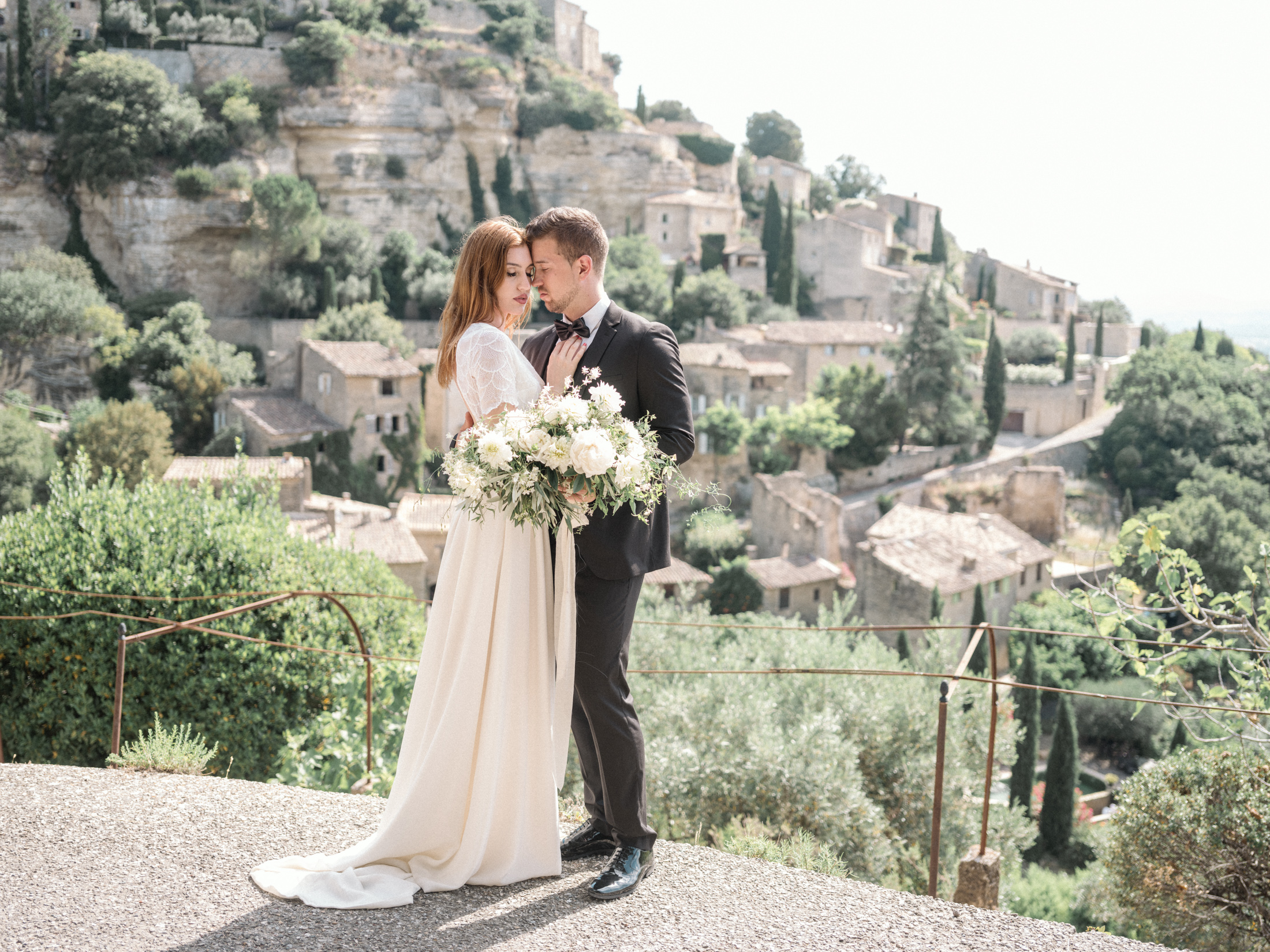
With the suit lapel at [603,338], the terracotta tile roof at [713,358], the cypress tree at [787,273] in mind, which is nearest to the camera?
the suit lapel at [603,338]

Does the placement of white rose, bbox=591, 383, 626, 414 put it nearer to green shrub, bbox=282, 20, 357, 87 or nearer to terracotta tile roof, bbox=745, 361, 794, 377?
terracotta tile roof, bbox=745, 361, 794, 377

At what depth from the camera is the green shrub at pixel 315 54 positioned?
43.9 meters

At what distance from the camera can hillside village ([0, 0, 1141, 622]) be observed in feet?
93.0

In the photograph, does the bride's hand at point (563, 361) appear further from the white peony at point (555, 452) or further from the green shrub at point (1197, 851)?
the green shrub at point (1197, 851)

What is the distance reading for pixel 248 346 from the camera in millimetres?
37500

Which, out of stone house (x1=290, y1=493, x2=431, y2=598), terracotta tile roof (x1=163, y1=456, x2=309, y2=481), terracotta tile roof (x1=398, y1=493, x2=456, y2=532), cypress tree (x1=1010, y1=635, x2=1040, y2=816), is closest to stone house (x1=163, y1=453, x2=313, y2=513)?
terracotta tile roof (x1=163, y1=456, x2=309, y2=481)

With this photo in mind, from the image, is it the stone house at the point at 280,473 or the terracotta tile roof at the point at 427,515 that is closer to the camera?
the stone house at the point at 280,473

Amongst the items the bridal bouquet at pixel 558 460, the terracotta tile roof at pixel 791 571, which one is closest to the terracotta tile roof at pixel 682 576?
the terracotta tile roof at pixel 791 571

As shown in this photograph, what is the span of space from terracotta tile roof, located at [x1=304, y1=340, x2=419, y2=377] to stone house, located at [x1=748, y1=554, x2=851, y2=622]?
1248 cm

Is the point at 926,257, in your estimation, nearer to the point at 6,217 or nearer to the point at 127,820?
the point at 6,217

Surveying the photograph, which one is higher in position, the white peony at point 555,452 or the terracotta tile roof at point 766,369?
the white peony at point 555,452

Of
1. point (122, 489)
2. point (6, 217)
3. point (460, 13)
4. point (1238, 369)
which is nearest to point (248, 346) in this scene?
point (6, 217)

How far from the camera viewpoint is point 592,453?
2822 millimetres

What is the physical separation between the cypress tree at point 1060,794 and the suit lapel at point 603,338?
51.6 feet
